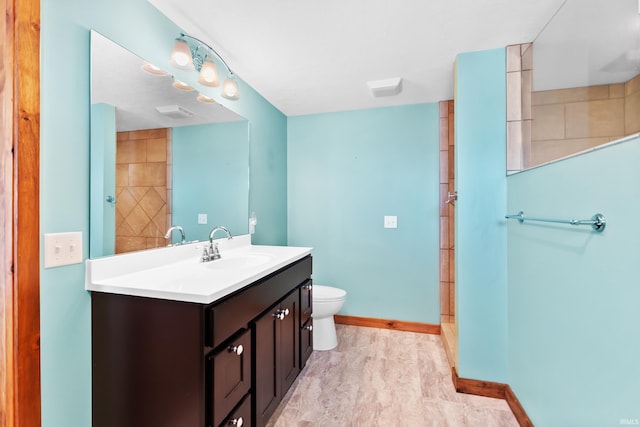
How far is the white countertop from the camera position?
1.07 meters

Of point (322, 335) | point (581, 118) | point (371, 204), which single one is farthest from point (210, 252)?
point (581, 118)

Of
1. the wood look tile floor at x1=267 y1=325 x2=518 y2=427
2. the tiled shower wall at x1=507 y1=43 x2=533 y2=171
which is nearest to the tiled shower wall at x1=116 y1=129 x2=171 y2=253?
the wood look tile floor at x1=267 y1=325 x2=518 y2=427

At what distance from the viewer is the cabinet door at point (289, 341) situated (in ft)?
5.41

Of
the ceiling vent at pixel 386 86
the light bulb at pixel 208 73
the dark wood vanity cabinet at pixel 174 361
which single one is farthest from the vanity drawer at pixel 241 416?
the ceiling vent at pixel 386 86

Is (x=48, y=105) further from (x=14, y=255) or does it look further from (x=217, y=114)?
(x=217, y=114)

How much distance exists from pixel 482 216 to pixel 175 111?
78.7 inches

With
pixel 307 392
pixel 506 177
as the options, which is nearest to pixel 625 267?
pixel 506 177

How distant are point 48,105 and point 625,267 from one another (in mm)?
1986

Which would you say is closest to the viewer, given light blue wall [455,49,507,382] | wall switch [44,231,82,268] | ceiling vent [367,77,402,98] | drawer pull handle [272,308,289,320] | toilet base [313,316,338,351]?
wall switch [44,231,82,268]

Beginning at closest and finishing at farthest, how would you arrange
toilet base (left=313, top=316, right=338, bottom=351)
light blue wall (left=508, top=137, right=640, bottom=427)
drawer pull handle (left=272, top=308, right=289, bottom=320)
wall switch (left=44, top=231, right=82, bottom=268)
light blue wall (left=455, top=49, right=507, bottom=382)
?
light blue wall (left=508, top=137, right=640, bottom=427), wall switch (left=44, top=231, right=82, bottom=268), drawer pull handle (left=272, top=308, right=289, bottom=320), light blue wall (left=455, top=49, right=507, bottom=382), toilet base (left=313, top=316, right=338, bottom=351)

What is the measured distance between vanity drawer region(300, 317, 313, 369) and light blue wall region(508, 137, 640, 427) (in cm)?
129

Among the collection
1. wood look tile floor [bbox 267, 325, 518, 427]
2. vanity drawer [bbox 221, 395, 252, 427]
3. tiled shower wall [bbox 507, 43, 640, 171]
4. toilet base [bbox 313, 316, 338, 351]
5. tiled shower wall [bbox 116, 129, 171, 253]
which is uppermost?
tiled shower wall [bbox 507, 43, 640, 171]

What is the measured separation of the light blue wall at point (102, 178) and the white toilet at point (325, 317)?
152cm

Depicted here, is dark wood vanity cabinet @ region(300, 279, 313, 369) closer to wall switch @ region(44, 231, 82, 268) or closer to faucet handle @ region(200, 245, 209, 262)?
faucet handle @ region(200, 245, 209, 262)
